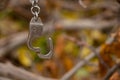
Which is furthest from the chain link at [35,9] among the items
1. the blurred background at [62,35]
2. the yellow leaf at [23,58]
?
the yellow leaf at [23,58]

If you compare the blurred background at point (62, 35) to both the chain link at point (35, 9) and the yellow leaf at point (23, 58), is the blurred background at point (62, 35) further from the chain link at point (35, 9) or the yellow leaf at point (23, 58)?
the chain link at point (35, 9)

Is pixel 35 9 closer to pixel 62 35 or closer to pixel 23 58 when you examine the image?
pixel 62 35

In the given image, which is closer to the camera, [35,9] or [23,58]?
[35,9]

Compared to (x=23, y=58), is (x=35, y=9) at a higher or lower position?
lower

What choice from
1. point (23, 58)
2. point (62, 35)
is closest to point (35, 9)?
point (62, 35)

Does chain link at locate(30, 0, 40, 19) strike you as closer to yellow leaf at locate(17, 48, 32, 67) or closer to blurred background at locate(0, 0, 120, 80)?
blurred background at locate(0, 0, 120, 80)

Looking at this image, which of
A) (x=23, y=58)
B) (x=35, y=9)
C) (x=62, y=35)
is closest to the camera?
(x=35, y=9)

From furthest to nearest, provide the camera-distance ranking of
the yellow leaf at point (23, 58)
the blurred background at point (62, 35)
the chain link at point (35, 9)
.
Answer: the yellow leaf at point (23, 58) < the blurred background at point (62, 35) < the chain link at point (35, 9)

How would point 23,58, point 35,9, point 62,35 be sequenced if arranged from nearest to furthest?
point 35,9 < point 62,35 < point 23,58
